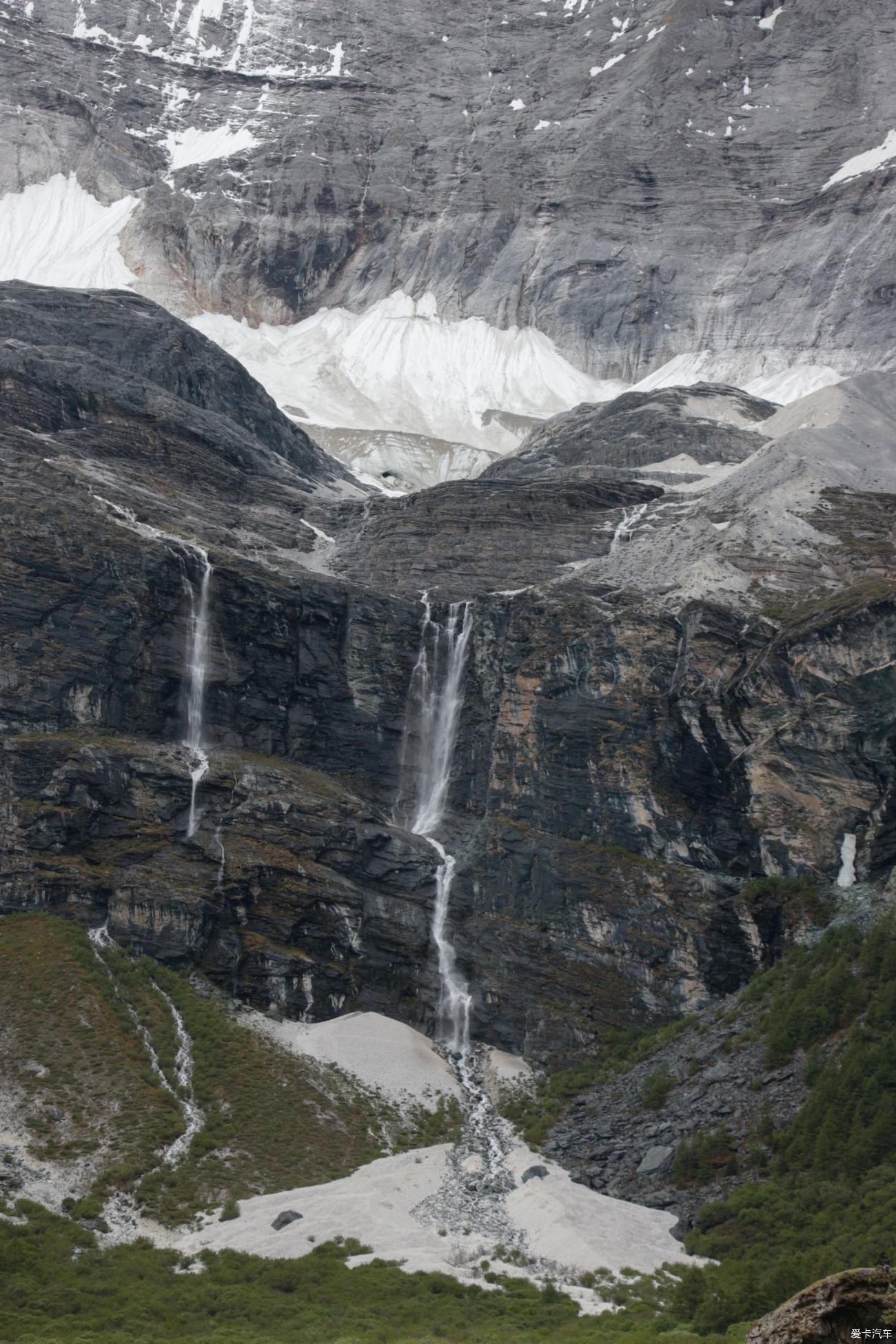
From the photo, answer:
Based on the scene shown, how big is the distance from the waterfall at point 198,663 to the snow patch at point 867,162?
148877 mm

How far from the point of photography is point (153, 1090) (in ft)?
164

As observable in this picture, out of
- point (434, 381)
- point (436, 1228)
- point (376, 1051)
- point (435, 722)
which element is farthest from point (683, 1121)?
point (434, 381)

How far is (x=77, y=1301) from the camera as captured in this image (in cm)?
3722

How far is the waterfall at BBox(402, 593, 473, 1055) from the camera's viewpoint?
7231cm

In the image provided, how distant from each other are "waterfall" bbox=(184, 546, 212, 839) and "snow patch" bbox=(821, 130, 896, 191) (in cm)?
14888

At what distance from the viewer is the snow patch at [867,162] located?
189m

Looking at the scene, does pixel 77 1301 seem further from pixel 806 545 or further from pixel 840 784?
pixel 806 545

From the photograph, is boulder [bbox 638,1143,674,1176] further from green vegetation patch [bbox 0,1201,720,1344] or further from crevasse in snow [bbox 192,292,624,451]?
crevasse in snow [bbox 192,292,624,451]

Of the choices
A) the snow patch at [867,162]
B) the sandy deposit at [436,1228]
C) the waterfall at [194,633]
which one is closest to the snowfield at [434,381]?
the snow patch at [867,162]

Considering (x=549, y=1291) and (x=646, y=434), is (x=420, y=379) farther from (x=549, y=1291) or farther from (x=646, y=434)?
(x=549, y=1291)

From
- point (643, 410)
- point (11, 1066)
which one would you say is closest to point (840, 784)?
point (11, 1066)

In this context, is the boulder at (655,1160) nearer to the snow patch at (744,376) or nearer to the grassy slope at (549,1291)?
the grassy slope at (549,1291)

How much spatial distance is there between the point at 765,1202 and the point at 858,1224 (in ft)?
14.1

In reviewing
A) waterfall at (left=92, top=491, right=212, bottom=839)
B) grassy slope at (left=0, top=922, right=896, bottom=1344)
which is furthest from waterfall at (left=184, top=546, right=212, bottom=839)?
grassy slope at (left=0, top=922, right=896, bottom=1344)
